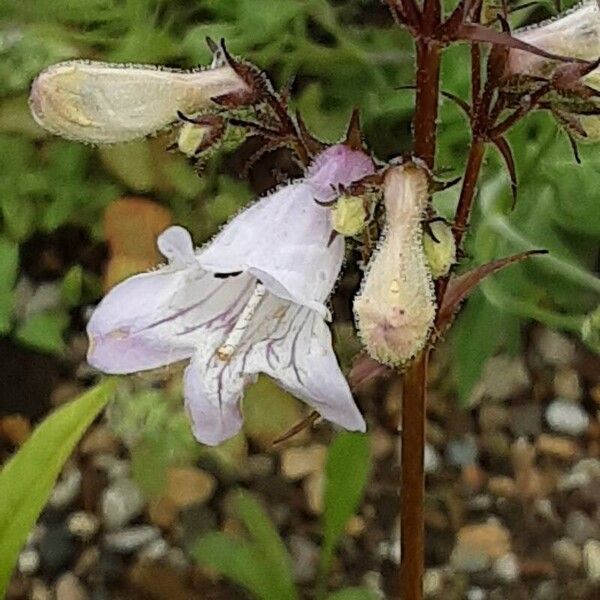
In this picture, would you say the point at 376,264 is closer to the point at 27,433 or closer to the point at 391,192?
the point at 391,192

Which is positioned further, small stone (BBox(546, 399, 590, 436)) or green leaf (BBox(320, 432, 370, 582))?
small stone (BBox(546, 399, 590, 436))

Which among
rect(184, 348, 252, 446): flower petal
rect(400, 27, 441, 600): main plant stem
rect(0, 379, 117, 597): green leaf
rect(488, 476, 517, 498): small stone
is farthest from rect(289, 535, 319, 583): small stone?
rect(184, 348, 252, 446): flower petal

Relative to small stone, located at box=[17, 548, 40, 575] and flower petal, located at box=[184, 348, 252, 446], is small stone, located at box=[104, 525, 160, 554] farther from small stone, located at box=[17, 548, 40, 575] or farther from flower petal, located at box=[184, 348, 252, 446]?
flower petal, located at box=[184, 348, 252, 446]

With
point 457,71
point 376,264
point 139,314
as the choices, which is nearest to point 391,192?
point 376,264

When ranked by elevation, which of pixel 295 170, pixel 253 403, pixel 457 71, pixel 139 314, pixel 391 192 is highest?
pixel 391 192

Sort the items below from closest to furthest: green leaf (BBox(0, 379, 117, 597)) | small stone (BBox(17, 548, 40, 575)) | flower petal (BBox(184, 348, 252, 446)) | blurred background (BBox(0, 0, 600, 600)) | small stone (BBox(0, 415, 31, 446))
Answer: flower petal (BBox(184, 348, 252, 446))
green leaf (BBox(0, 379, 117, 597))
blurred background (BBox(0, 0, 600, 600))
small stone (BBox(17, 548, 40, 575))
small stone (BBox(0, 415, 31, 446))
